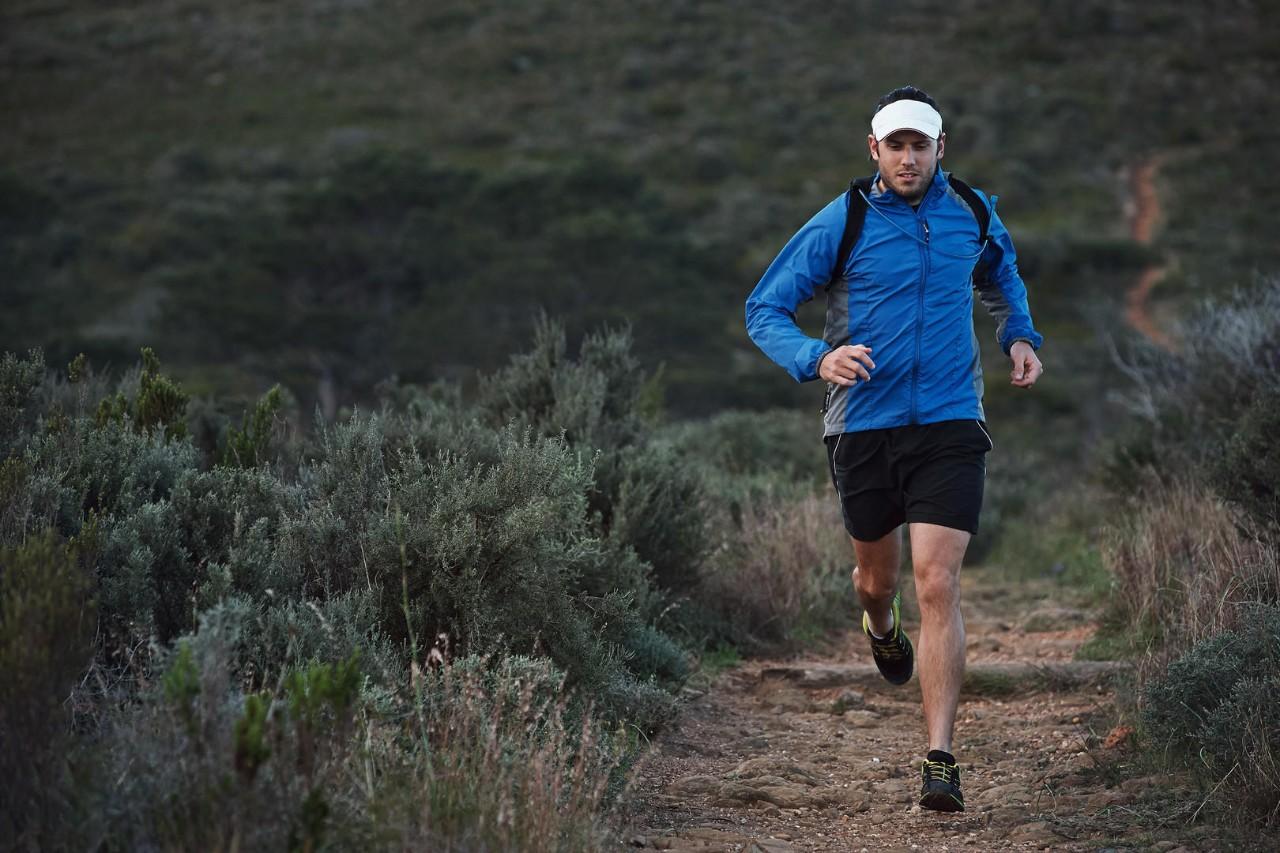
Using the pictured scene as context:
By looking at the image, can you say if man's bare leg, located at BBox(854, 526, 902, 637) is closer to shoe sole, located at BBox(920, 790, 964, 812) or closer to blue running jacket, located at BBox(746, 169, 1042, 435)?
blue running jacket, located at BBox(746, 169, 1042, 435)

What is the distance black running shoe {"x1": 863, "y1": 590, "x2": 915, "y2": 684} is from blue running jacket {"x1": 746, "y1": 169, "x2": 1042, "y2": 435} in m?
1.07

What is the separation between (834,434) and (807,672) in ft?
7.32

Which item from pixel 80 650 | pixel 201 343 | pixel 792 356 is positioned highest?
pixel 792 356

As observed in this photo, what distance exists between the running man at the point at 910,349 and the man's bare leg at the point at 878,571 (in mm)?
79

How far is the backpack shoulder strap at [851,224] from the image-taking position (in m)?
4.57

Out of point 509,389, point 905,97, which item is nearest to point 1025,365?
point 905,97

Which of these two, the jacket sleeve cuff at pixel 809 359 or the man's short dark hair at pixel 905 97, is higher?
the man's short dark hair at pixel 905 97

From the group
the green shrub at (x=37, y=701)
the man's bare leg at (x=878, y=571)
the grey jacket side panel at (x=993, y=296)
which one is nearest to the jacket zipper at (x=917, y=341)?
the grey jacket side panel at (x=993, y=296)

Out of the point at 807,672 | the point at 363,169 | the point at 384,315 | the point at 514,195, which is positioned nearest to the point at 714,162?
the point at 514,195

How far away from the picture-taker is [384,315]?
25141mm

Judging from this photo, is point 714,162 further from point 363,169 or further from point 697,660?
point 697,660

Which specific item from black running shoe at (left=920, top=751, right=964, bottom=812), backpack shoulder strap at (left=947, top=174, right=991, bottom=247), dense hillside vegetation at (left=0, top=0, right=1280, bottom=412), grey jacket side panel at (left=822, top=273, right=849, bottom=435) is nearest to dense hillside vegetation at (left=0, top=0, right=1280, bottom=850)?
dense hillside vegetation at (left=0, top=0, right=1280, bottom=412)

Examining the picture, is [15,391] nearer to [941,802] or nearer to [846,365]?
[846,365]

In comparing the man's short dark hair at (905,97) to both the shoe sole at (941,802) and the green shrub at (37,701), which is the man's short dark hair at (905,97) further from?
the green shrub at (37,701)
